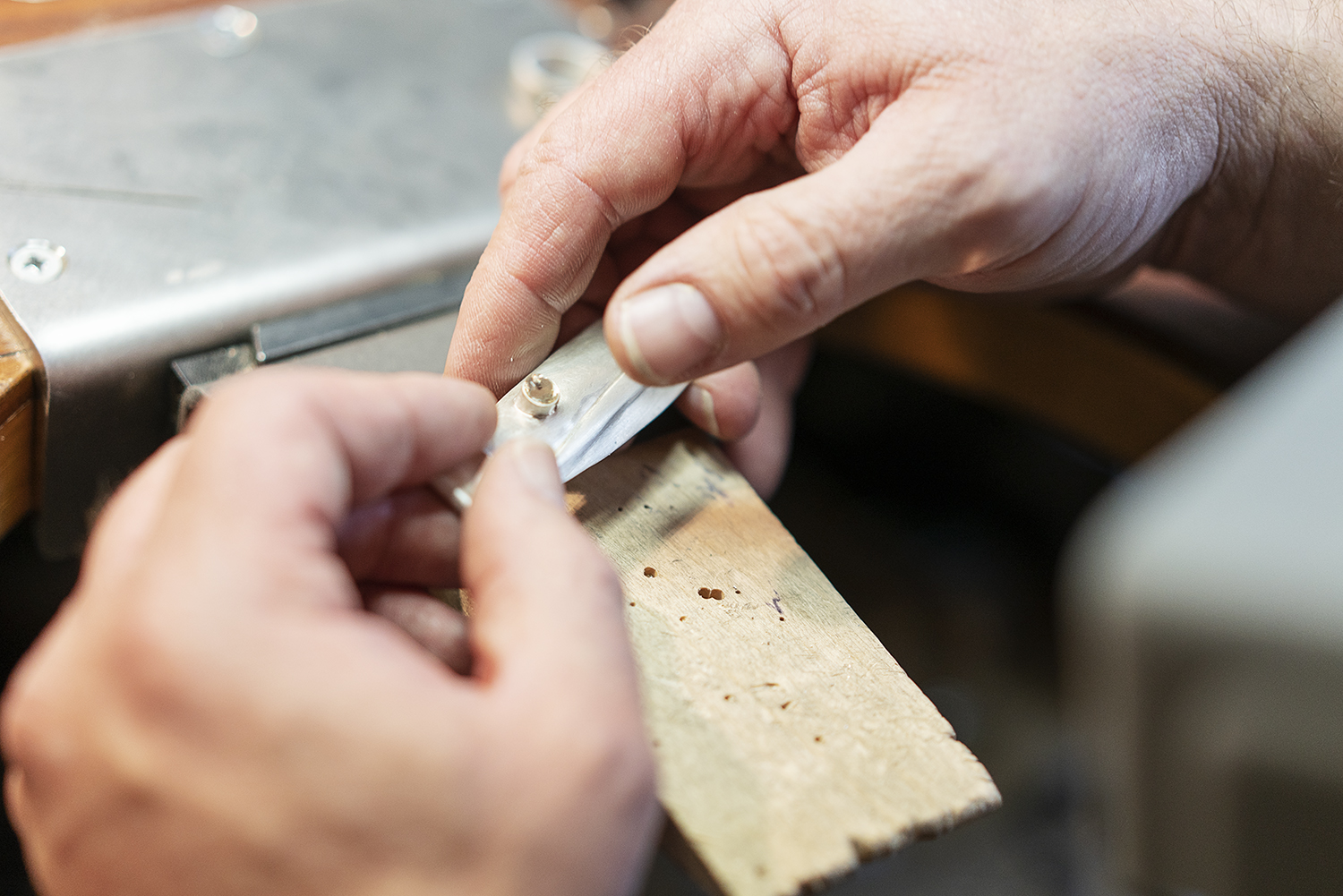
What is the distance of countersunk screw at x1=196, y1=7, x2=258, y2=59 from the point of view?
2.86 feet

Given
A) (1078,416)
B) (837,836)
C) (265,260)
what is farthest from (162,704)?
(1078,416)

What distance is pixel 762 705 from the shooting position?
1.56ft

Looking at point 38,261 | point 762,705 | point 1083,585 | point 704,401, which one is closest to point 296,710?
point 762,705

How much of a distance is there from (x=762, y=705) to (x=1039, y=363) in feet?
2.01

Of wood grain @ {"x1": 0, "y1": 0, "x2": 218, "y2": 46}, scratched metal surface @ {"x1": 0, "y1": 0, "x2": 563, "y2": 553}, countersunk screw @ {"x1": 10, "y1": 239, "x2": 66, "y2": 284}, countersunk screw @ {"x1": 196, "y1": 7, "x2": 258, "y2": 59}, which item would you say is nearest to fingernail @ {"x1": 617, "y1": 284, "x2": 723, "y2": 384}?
scratched metal surface @ {"x1": 0, "y1": 0, "x2": 563, "y2": 553}

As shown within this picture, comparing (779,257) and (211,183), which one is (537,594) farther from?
(211,183)

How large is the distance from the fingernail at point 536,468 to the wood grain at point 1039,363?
566 millimetres

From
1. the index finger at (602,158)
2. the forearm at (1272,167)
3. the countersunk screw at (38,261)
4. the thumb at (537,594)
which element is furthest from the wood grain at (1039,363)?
the countersunk screw at (38,261)

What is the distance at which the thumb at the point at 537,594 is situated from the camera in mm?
396

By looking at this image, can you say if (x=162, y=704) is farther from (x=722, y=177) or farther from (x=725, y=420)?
(x=722, y=177)

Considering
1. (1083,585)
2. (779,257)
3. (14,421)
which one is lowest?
(1083,585)

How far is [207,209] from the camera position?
27.9 inches

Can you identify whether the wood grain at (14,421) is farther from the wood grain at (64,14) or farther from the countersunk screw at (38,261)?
the wood grain at (64,14)

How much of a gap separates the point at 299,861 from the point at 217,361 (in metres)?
0.40
